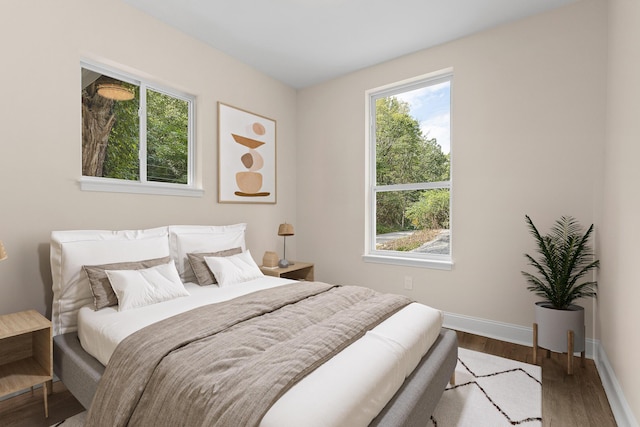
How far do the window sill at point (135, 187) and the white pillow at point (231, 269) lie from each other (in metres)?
0.77

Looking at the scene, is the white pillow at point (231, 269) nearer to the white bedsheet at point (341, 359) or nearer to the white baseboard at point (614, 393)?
the white bedsheet at point (341, 359)

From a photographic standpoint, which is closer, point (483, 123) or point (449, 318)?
point (483, 123)

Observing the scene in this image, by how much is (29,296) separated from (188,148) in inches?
68.7

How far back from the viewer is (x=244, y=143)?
12.1 feet

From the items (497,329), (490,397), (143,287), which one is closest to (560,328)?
(497,329)

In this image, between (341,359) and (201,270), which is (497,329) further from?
(201,270)

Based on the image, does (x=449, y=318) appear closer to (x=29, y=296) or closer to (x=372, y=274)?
(x=372, y=274)

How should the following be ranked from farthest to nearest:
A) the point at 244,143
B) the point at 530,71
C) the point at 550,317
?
the point at 244,143
the point at 530,71
the point at 550,317

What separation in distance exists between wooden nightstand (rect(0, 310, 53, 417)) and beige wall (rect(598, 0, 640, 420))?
10.4 ft

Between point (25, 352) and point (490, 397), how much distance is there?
2.98m

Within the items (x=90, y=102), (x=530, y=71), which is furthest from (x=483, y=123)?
(x=90, y=102)

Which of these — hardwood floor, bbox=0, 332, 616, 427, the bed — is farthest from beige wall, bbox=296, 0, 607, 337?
the bed

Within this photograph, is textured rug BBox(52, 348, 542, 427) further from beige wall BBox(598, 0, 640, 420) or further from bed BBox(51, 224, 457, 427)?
beige wall BBox(598, 0, 640, 420)

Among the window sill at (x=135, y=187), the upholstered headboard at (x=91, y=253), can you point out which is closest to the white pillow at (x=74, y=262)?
the upholstered headboard at (x=91, y=253)
